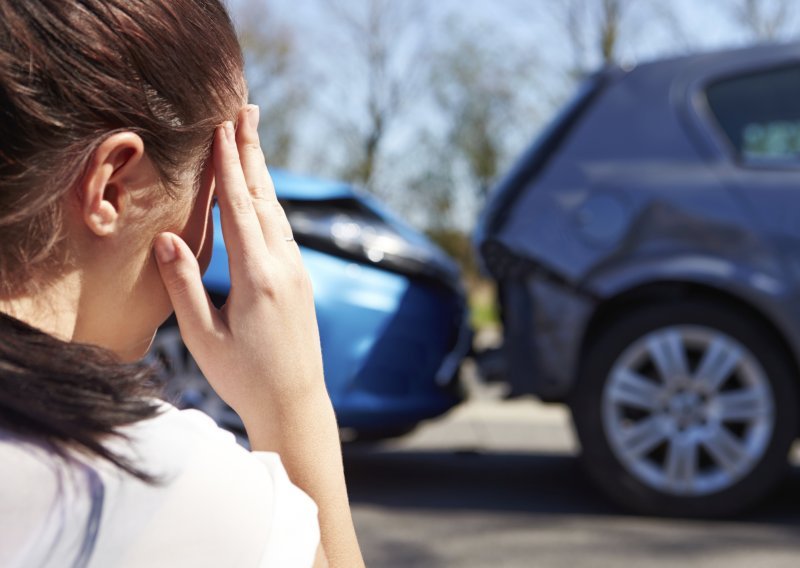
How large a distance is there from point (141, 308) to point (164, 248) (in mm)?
61

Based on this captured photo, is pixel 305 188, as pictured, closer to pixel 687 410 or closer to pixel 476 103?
pixel 687 410

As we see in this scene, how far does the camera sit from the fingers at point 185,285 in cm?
91

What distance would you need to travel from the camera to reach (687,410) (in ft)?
12.1

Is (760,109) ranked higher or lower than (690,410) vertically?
higher

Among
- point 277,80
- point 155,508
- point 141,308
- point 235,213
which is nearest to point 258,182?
point 235,213

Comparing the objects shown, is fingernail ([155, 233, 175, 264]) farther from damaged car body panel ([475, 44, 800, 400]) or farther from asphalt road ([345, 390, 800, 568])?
damaged car body panel ([475, 44, 800, 400])

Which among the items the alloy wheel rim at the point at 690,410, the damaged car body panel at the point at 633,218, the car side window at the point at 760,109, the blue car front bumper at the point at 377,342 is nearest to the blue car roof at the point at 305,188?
the blue car front bumper at the point at 377,342

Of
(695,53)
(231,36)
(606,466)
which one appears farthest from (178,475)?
(695,53)

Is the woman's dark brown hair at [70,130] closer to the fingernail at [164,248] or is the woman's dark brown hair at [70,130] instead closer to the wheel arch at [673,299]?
the fingernail at [164,248]

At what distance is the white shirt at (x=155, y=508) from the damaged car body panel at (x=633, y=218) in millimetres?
3079

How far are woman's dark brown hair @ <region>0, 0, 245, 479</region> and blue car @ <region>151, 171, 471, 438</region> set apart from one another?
2.76m

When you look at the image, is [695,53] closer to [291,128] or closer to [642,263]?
[642,263]

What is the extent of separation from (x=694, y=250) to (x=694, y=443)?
0.65 m

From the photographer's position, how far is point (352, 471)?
4590 millimetres
